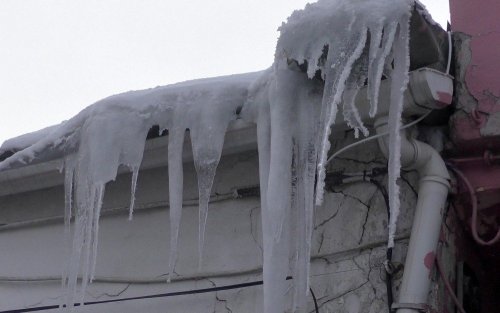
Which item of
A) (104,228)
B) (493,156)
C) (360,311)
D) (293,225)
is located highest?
(104,228)

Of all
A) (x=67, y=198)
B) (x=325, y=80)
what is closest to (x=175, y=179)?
(x=67, y=198)

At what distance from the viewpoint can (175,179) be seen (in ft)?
12.5

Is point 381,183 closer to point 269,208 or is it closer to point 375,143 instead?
point 375,143

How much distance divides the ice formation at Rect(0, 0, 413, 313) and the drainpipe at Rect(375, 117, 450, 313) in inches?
5.3

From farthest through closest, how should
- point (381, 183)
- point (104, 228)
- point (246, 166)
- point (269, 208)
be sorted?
point (104, 228) < point (246, 166) < point (381, 183) < point (269, 208)

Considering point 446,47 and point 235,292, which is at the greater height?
point 446,47

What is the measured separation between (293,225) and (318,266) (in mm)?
288

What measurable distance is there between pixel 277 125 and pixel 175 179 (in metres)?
0.55

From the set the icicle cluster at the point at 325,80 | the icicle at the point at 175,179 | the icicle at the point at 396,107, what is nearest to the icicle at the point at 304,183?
the icicle cluster at the point at 325,80

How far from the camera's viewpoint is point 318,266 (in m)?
3.65

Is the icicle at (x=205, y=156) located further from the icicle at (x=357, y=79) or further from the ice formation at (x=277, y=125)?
the icicle at (x=357, y=79)

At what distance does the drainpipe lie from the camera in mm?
3312

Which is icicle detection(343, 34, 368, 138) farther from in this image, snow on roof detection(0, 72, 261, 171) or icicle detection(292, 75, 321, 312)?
snow on roof detection(0, 72, 261, 171)

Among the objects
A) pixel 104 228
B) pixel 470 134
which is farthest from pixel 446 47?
pixel 104 228
